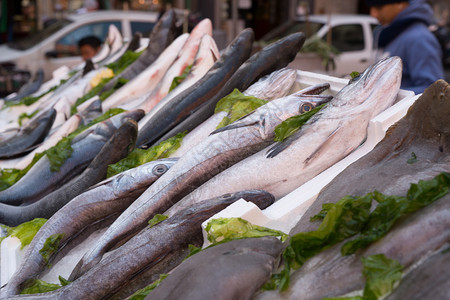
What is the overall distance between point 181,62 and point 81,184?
5.17ft

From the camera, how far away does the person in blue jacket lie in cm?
434

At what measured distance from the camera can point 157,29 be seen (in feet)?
16.4

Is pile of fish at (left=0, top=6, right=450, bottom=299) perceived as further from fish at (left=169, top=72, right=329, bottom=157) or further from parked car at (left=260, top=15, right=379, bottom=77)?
parked car at (left=260, top=15, right=379, bottom=77)

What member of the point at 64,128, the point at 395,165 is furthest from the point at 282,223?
the point at 64,128

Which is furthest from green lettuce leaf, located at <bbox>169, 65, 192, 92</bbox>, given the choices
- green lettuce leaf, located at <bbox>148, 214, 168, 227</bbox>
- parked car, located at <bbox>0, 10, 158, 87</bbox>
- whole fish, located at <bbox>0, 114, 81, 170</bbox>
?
parked car, located at <bbox>0, 10, 158, 87</bbox>

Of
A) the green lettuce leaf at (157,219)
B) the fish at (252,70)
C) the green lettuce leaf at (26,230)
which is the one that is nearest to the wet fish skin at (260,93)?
the fish at (252,70)

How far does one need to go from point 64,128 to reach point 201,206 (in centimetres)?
231

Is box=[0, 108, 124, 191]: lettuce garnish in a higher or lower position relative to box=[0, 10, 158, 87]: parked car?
higher

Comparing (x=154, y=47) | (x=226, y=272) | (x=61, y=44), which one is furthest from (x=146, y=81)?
(x=61, y=44)

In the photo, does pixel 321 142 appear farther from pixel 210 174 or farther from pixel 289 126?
pixel 210 174

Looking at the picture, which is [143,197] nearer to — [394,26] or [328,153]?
[328,153]

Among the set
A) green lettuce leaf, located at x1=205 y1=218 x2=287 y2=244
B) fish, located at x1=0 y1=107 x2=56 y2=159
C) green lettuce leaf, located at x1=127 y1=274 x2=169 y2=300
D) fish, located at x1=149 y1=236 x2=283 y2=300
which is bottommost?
fish, located at x1=0 y1=107 x2=56 y2=159

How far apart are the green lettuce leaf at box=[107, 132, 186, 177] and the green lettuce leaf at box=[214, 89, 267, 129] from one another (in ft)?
1.01

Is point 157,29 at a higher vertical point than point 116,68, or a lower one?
higher
